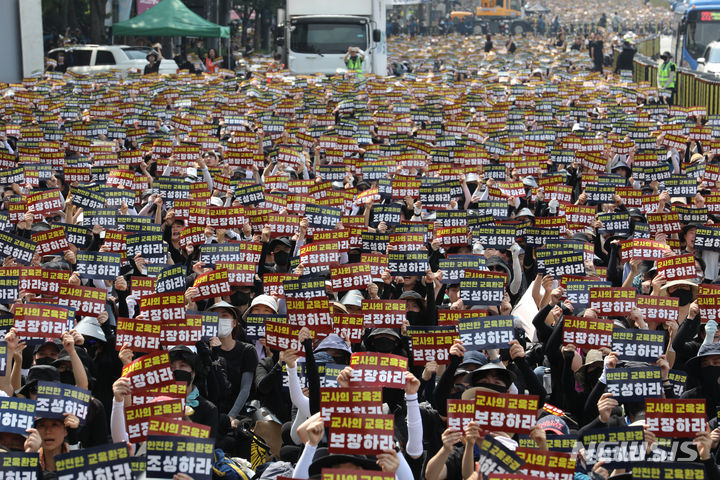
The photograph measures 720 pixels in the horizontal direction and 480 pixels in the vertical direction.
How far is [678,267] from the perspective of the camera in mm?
10391

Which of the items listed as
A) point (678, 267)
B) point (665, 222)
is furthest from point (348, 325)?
point (665, 222)

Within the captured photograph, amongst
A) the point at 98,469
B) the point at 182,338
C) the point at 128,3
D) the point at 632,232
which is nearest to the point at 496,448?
the point at 98,469

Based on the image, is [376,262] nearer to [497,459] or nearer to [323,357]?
[323,357]

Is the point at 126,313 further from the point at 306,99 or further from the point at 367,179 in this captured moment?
the point at 306,99

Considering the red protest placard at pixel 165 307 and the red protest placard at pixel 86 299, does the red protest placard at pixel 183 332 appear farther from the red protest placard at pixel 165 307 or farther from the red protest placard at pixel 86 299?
A: the red protest placard at pixel 86 299

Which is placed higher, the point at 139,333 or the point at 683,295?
the point at 139,333

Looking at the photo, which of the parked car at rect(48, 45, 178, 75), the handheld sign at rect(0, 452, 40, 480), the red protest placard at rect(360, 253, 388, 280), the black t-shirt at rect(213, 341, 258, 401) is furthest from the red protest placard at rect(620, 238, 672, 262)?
the parked car at rect(48, 45, 178, 75)

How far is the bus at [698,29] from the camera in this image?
3941cm

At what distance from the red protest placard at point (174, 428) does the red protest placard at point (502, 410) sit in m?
1.60

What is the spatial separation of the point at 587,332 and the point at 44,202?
6.86 meters

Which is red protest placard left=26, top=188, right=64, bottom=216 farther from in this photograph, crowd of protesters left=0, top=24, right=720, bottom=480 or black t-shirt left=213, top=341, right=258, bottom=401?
black t-shirt left=213, top=341, right=258, bottom=401

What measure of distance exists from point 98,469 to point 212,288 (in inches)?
158

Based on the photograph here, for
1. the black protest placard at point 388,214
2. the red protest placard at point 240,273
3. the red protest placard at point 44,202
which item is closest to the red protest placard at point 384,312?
the red protest placard at point 240,273

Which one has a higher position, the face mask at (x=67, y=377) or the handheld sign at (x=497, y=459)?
the handheld sign at (x=497, y=459)
